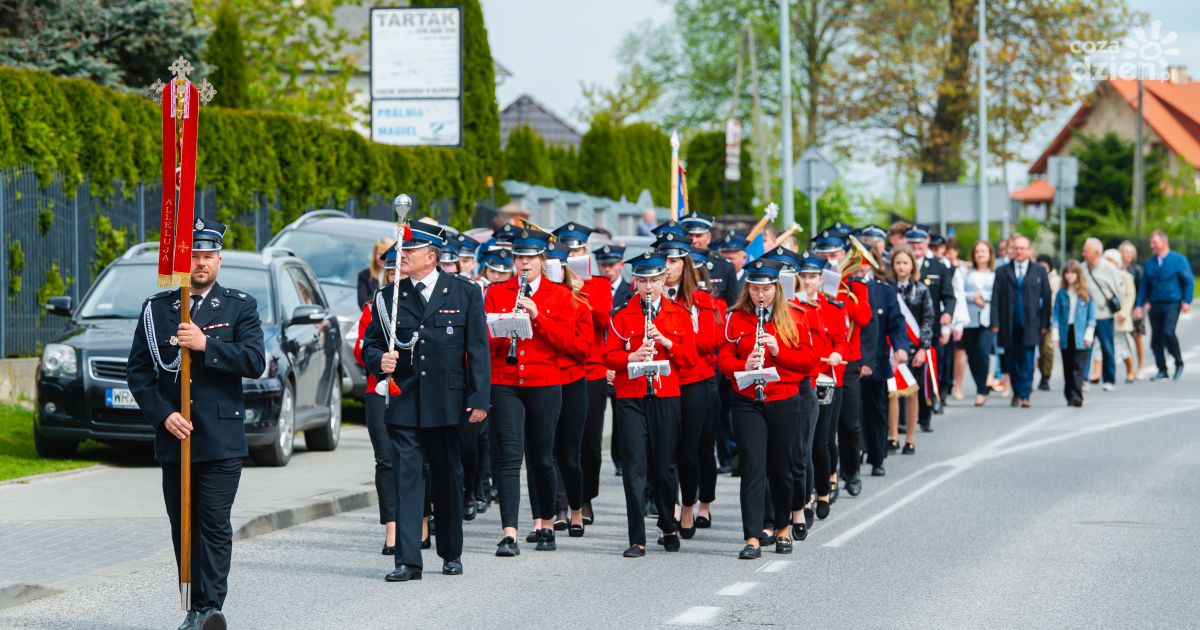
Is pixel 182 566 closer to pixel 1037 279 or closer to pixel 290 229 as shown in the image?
pixel 290 229

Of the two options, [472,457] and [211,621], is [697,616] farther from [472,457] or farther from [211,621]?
[472,457]

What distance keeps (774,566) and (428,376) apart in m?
2.29

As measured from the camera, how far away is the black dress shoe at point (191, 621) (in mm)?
8281

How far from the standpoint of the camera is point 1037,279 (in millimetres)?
22453

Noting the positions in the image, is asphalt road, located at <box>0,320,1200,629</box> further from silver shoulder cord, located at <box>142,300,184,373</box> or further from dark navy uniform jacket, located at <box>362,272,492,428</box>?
silver shoulder cord, located at <box>142,300,184,373</box>

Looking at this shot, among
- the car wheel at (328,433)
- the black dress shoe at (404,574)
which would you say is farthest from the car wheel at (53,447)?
the black dress shoe at (404,574)

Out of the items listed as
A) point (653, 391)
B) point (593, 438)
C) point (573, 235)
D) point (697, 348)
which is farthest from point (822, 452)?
point (573, 235)

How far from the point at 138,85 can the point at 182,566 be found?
933 inches

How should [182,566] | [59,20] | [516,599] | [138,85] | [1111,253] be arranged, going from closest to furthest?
1. [182,566]
2. [516,599]
3. [1111,253]
4. [59,20]
5. [138,85]

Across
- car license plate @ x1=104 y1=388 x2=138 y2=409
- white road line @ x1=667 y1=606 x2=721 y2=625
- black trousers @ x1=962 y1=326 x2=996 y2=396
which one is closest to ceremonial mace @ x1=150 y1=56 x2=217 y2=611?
white road line @ x1=667 y1=606 x2=721 y2=625

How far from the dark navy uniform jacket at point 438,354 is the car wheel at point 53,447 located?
5.83 metres

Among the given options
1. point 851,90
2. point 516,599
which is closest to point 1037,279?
point 516,599

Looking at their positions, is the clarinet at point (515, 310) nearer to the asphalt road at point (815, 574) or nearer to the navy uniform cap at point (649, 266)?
the navy uniform cap at point (649, 266)

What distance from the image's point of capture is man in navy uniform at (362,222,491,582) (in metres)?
10.1
